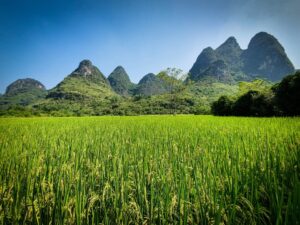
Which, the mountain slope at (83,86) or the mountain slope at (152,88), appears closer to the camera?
the mountain slope at (83,86)

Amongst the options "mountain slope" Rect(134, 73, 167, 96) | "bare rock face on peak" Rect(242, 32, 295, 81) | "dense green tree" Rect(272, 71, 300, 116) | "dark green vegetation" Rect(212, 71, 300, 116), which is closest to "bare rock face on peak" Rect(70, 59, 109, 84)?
"mountain slope" Rect(134, 73, 167, 96)

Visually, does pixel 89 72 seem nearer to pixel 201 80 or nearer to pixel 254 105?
pixel 201 80

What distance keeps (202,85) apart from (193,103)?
56.3 meters

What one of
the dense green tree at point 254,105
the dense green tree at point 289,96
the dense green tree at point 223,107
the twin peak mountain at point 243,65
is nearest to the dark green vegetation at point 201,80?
the twin peak mountain at point 243,65

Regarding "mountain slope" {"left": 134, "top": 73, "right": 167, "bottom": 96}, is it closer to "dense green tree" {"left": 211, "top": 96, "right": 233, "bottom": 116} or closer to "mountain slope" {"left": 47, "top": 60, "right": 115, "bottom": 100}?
"mountain slope" {"left": 47, "top": 60, "right": 115, "bottom": 100}

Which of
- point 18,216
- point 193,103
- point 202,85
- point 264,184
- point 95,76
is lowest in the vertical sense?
point 18,216

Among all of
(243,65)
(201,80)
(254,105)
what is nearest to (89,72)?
(201,80)

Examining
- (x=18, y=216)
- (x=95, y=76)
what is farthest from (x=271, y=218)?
(x=95, y=76)

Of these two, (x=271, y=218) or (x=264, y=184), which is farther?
(x=264, y=184)

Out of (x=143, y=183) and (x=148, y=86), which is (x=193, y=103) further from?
(x=148, y=86)

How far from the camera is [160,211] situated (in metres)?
1.50

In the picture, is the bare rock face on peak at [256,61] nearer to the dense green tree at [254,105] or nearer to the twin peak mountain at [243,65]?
the twin peak mountain at [243,65]

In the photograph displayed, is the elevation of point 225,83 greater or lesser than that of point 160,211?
greater

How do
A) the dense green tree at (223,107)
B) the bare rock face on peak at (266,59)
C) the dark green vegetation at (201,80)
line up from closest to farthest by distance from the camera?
the dense green tree at (223,107) → the dark green vegetation at (201,80) → the bare rock face on peak at (266,59)
